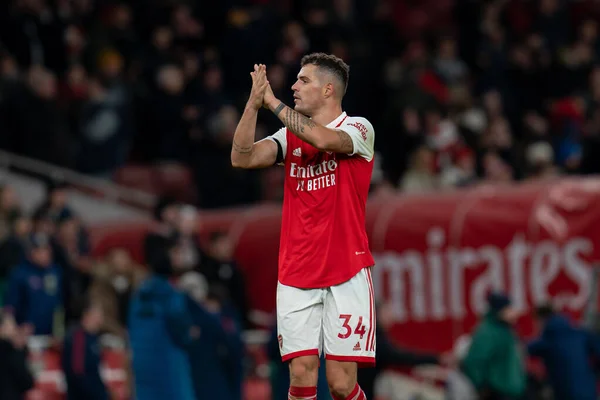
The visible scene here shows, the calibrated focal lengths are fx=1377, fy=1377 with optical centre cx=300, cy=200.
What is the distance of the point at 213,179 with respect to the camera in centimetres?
1934

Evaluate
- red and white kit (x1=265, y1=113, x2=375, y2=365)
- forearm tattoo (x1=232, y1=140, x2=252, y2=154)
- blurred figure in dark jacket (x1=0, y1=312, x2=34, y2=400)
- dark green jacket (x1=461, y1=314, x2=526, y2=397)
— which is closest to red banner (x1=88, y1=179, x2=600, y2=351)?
dark green jacket (x1=461, y1=314, x2=526, y2=397)

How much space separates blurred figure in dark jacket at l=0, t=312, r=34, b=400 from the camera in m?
12.5

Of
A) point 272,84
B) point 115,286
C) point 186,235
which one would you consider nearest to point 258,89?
point 186,235

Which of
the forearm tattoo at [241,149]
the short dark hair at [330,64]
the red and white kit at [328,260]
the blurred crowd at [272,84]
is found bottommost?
the red and white kit at [328,260]

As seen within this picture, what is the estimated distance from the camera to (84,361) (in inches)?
521

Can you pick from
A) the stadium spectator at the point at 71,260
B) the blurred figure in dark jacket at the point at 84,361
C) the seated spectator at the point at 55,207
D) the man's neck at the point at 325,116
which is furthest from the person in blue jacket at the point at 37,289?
the man's neck at the point at 325,116

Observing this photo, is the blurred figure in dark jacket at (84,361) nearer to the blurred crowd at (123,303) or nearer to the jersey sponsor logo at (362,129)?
the blurred crowd at (123,303)

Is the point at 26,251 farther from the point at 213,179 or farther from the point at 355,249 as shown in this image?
the point at 355,249

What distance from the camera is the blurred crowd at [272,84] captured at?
1816 centimetres

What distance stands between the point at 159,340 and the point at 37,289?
215 cm

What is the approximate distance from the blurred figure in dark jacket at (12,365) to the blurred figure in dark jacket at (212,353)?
1.84 meters

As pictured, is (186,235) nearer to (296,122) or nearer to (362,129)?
(362,129)

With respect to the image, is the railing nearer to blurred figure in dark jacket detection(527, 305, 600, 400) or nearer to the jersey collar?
blurred figure in dark jacket detection(527, 305, 600, 400)

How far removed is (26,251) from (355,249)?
7.43 m
